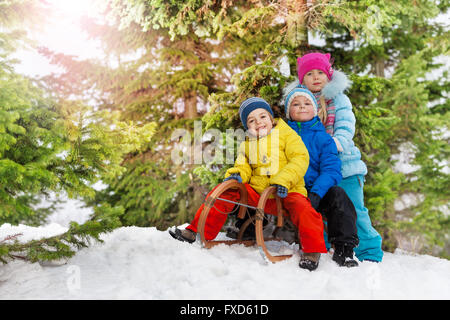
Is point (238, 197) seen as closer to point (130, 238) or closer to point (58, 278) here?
point (130, 238)

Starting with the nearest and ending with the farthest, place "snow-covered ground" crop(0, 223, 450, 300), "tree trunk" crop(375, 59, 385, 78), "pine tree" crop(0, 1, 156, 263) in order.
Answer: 1. "snow-covered ground" crop(0, 223, 450, 300)
2. "pine tree" crop(0, 1, 156, 263)
3. "tree trunk" crop(375, 59, 385, 78)

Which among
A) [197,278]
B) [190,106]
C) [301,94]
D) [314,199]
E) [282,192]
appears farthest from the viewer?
[190,106]

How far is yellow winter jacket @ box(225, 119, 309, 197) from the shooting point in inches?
114

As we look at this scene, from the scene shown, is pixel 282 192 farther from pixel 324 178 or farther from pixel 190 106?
pixel 190 106

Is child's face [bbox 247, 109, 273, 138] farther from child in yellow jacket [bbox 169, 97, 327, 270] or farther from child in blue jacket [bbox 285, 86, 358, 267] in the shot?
child in blue jacket [bbox 285, 86, 358, 267]

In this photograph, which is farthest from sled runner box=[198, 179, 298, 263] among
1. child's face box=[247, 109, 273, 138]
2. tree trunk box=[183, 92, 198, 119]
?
tree trunk box=[183, 92, 198, 119]

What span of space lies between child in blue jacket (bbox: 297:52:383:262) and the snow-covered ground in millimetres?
467

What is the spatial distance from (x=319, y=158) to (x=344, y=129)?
526 millimetres

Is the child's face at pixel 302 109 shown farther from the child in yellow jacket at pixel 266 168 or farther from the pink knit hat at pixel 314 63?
the pink knit hat at pixel 314 63

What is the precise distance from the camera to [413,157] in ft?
27.6

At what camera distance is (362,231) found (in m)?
3.40

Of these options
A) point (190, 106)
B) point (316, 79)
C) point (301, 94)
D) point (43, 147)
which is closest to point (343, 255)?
point (301, 94)

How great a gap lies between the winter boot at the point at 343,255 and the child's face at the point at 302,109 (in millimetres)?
1347

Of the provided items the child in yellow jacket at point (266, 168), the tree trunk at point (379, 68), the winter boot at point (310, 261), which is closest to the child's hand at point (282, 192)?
the child in yellow jacket at point (266, 168)
